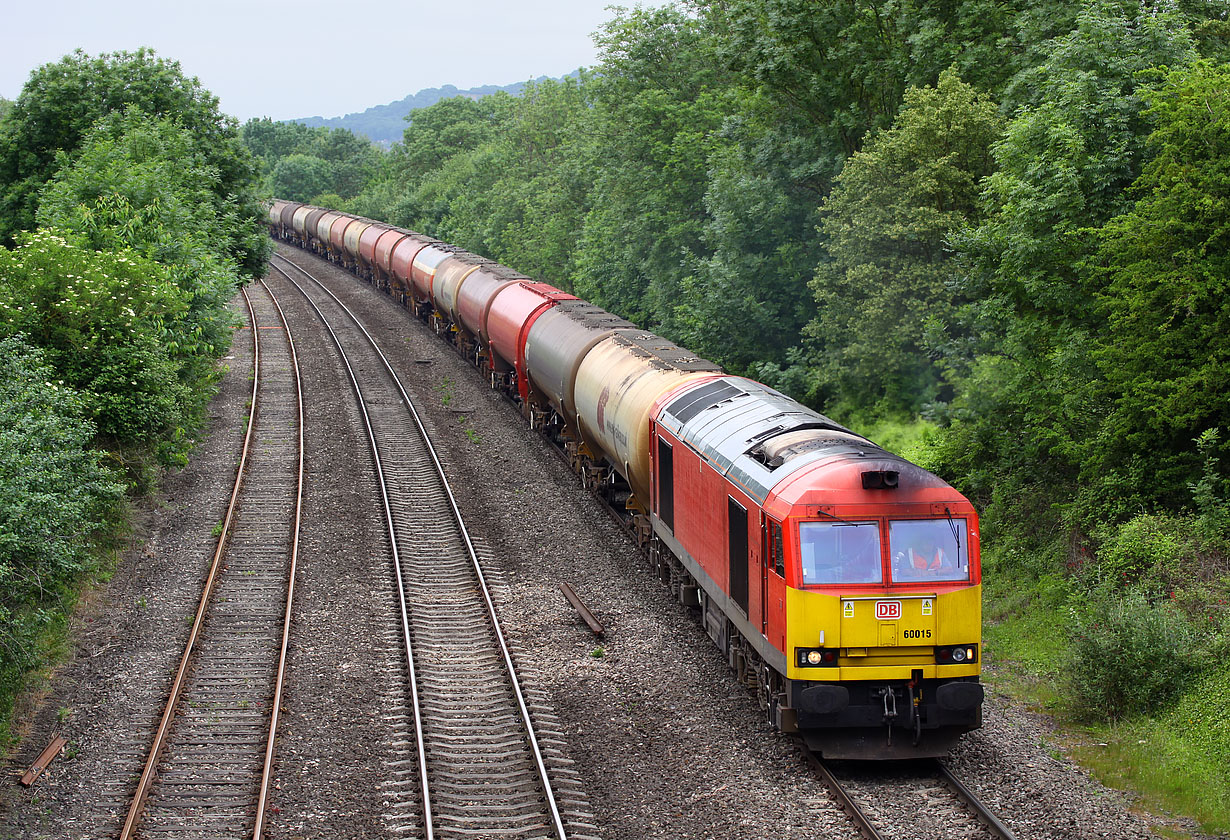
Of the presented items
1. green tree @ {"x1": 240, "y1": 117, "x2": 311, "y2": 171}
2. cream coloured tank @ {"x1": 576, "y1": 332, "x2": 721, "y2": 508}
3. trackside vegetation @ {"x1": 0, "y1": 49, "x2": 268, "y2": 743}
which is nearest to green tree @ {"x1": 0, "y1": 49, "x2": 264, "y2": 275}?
trackside vegetation @ {"x1": 0, "y1": 49, "x2": 268, "y2": 743}

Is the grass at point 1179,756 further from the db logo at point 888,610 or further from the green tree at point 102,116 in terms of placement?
the green tree at point 102,116

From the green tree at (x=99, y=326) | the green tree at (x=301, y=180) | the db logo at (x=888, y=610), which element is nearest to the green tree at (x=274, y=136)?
the green tree at (x=301, y=180)

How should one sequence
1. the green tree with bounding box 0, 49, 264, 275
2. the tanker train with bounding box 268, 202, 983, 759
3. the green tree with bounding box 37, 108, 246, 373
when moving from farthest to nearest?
the green tree with bounding box 0, 49, 264, 275 → the green tree with bounding box 37, 108, 246, 373 → the tanker train with bounding box 268, 202, 983, 759

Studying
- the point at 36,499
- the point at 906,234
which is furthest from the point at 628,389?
the point at 36,499

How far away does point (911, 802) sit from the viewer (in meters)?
11.8

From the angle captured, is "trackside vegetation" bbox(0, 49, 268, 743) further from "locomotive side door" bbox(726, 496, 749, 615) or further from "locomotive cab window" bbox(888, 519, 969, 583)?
"locomotive cab window" bbox(888, 519, 969, 583)

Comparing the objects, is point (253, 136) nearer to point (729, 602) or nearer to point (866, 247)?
point (866, 247)

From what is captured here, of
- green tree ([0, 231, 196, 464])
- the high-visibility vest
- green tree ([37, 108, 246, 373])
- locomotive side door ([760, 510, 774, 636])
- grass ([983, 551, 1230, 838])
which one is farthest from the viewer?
green tree ([37, 108, 246, 373])

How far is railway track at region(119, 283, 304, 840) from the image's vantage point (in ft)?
39.2

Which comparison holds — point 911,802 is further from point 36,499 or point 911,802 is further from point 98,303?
point 98,303

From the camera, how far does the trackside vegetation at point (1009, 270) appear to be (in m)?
15.3

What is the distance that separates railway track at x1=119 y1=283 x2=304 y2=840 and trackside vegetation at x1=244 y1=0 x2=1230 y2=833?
391 inches

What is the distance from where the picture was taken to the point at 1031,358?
67.1 ft

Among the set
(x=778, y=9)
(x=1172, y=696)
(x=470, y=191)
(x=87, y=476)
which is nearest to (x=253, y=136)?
(x=470, y=191)
